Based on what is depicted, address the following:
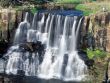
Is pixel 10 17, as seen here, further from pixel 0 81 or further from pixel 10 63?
pixel 0 81

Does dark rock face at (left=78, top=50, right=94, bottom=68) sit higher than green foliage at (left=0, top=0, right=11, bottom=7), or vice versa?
green foliage at (left=0, top=0, right=11, bottom=7)

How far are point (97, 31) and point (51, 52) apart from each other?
5816 millimetres

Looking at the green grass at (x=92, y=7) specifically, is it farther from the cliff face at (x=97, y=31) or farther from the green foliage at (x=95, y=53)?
the green foliage at (x=95, y=53)

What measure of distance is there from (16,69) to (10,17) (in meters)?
6.33

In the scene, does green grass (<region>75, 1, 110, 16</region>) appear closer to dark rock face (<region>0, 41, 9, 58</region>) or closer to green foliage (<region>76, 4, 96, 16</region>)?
green foliage (<region>76, 4, 96, 16</region>)

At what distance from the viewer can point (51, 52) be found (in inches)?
2117

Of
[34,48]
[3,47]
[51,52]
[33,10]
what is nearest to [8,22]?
[3,47]

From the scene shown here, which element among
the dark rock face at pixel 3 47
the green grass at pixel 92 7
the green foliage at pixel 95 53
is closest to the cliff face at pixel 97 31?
the green foliage at pixel 95 53

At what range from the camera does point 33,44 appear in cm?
5403

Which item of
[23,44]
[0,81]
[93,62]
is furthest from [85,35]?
[0,81]

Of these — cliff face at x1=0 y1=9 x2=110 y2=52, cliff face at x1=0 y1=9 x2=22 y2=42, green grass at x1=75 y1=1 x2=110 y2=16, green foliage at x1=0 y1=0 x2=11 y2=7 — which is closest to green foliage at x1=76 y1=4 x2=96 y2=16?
green grass at x1=75 y1=1 x2=110 y2=16

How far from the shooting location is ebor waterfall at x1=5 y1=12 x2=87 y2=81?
52469 mm

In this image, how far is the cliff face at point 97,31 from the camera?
168 feet

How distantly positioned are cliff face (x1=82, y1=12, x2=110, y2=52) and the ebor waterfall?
974mm
